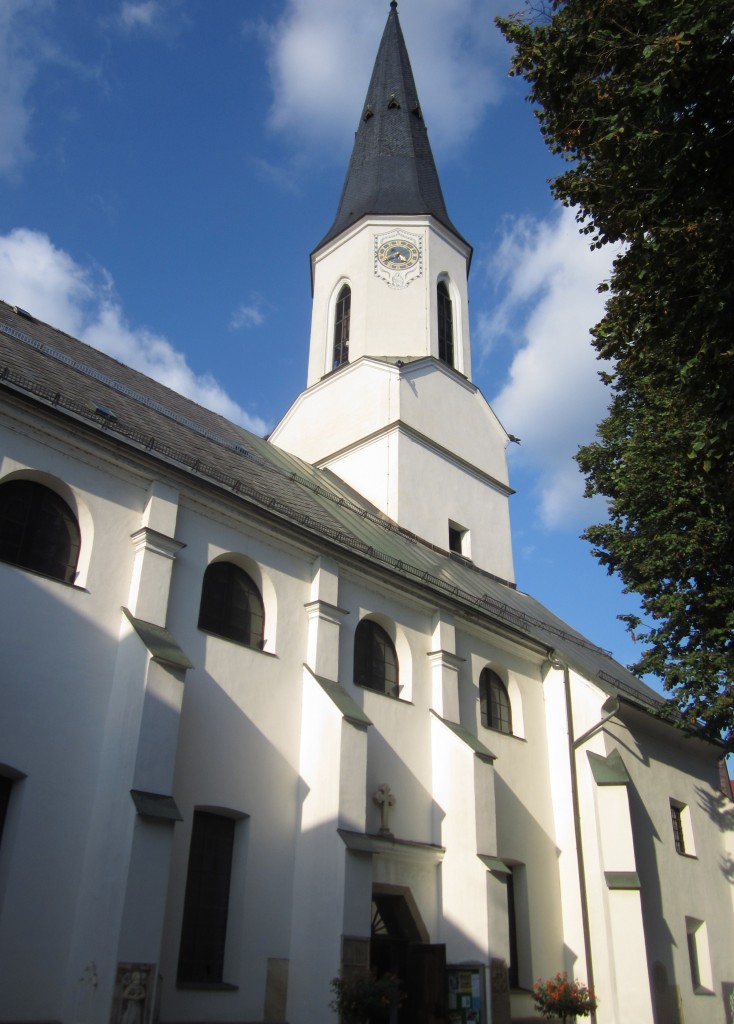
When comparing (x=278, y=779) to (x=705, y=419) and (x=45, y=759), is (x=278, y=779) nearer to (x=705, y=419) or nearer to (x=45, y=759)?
(x=45, y=759)

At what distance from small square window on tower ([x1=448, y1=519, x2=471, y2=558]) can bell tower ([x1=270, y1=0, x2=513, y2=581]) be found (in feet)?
0.10

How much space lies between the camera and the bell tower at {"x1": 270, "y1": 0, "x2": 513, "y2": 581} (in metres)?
22.5

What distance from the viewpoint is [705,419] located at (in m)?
9.70

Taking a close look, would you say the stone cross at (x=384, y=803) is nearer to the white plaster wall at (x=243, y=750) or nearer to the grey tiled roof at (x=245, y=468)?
the white plaster wall at (x=243, y=750)

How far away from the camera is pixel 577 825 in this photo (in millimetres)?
17031

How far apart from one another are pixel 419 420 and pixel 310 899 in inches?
540

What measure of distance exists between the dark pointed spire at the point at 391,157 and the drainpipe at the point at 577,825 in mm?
14312

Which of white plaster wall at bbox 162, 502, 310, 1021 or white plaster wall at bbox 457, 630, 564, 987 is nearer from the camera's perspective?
white plaster wall at bbox 162, 502, 310, 1021

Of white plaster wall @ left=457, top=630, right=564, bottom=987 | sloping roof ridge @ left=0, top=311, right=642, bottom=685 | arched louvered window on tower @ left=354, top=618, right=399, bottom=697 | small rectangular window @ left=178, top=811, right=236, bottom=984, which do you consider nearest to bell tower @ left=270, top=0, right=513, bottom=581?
sloping roof ridge @ left=0, top=311, right=642, bottom=685

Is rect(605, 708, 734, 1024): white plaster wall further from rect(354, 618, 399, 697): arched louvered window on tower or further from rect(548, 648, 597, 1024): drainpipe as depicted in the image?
rect(354, 618, 399, 697): arched louvered window on tower

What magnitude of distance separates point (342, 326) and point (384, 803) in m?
15.6

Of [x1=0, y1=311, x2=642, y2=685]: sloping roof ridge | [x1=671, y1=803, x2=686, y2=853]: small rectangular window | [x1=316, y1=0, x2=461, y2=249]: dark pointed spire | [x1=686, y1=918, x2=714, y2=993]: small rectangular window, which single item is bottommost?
[x1=686, y1=918, x2=714, y2=993]: small rectangular window

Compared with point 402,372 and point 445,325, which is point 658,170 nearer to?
point 402,372

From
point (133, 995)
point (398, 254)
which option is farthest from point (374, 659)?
point (398, 254)
